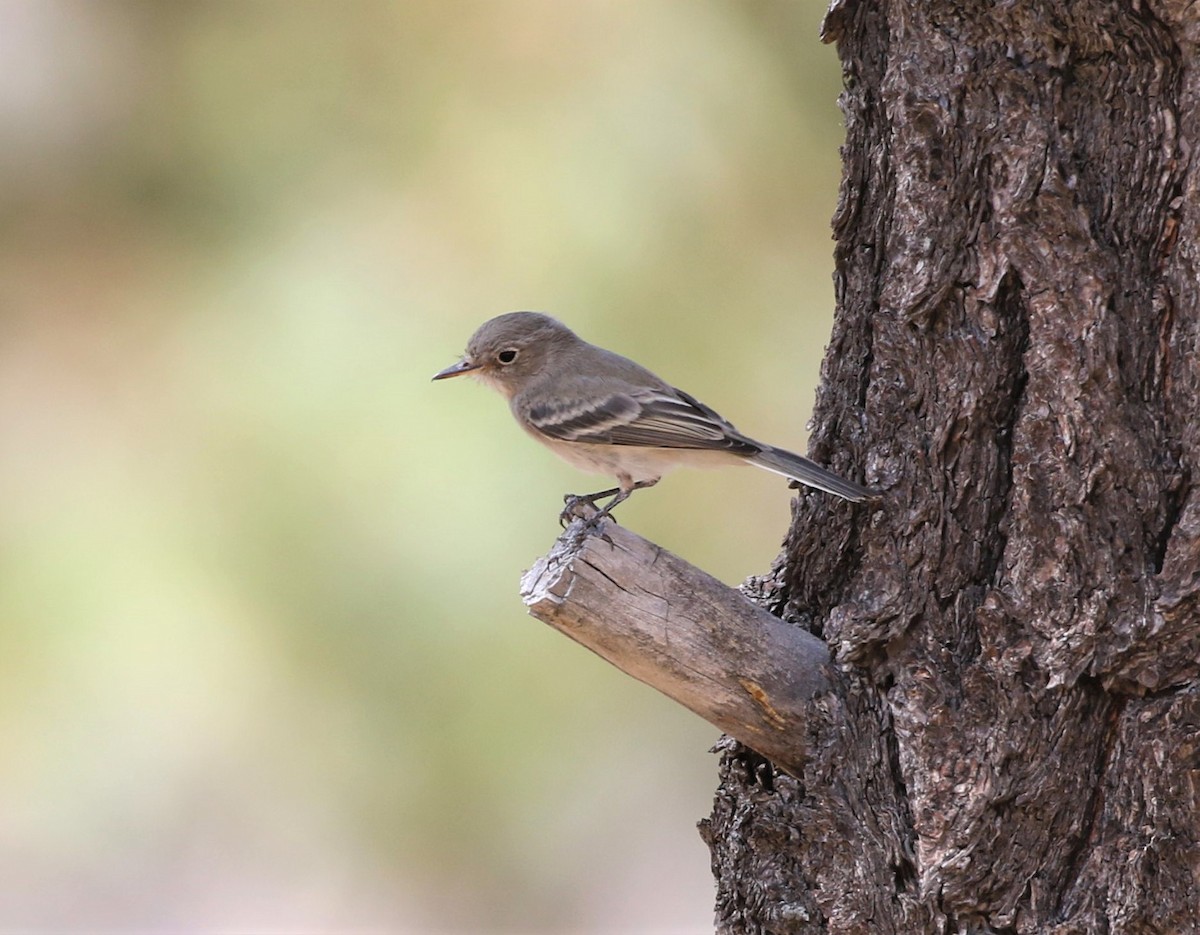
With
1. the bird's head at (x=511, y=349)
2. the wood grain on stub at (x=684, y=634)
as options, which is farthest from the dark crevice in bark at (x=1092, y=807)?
the bird's head at (x=511, y=349)

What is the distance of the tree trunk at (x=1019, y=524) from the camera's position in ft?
6.72

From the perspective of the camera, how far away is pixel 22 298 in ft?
13.5

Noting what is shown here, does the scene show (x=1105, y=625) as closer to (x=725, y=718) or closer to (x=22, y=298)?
(x=725, y=718)

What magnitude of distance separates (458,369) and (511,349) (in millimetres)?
177

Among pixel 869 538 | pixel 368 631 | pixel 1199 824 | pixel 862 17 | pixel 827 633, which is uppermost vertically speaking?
pixel 862 17

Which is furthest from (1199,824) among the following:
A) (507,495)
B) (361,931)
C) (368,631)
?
(361,931)

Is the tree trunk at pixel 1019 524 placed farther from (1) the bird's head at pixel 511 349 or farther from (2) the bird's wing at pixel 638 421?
(1) the bird's head at pixel 511 349

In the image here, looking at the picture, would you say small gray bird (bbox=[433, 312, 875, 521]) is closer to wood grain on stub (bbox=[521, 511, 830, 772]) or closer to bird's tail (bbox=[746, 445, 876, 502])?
bird's tail (bbox=[746, 445, 876, 502])

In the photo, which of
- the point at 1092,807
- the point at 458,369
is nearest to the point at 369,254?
the point at 458,369

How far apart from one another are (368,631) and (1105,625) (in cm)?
264

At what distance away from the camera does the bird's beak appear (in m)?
3.83

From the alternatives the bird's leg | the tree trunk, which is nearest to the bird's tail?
the tree trunk

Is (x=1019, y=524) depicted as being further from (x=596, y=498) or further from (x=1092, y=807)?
(x=596, y=498)

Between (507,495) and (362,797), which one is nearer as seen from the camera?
(507,495)
